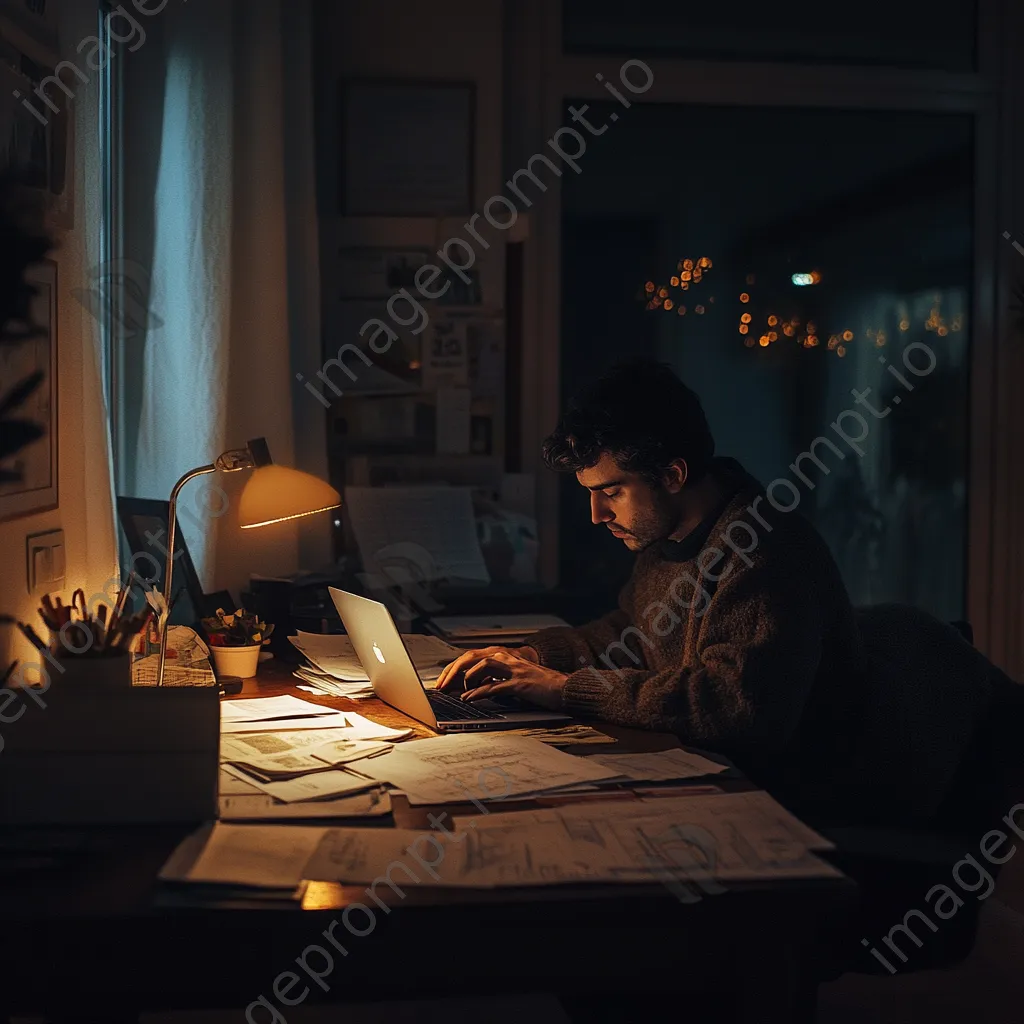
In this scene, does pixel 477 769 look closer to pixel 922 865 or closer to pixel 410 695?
pixel 410 695

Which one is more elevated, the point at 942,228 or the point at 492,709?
the point at 942,228

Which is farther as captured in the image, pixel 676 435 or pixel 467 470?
pixel 467 470

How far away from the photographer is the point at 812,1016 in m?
1.23

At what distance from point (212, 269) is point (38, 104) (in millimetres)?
1158

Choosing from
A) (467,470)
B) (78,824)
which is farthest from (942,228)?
(78,824)

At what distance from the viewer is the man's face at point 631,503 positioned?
1.89 metres

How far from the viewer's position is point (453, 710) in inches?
67.1

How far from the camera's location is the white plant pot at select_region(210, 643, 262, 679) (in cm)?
198

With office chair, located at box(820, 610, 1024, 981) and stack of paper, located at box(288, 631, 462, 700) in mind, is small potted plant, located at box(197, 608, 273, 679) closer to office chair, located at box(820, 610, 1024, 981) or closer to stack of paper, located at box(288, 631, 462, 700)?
stack of paper, located at box(288, 631, 462, 700)

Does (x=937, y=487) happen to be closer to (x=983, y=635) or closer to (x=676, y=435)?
(x=983, y=635)

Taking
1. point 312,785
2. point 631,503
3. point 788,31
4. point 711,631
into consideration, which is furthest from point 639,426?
point 788,31

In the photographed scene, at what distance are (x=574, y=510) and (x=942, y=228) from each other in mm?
1450

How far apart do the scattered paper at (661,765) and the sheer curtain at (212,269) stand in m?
1.48

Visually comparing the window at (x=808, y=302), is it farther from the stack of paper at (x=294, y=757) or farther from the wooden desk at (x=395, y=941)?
the wooden desk at (x=395, y=941)
